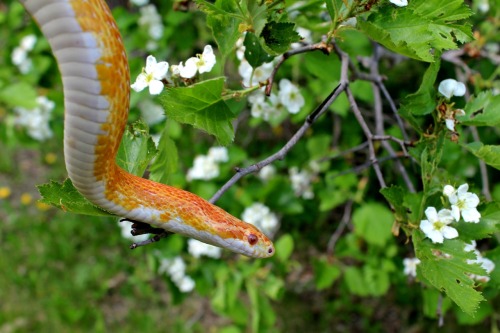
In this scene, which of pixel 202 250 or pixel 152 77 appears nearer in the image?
pixel 152 77

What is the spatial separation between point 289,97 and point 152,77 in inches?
26.0

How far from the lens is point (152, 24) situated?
3.33 metres

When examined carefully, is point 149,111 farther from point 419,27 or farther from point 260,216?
point 419,27

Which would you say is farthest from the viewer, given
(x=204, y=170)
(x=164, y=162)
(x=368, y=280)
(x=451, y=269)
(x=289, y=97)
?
(x=368, y=280)

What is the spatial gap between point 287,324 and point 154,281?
1023 mm

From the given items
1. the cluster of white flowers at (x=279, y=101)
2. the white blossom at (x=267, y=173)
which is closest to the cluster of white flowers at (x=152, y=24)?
the white blossom at (x=267, y=173)

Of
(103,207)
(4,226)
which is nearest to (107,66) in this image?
(103,207)

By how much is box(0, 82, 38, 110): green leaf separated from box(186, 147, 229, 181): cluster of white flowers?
3.10 feet

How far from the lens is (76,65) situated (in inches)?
42.0

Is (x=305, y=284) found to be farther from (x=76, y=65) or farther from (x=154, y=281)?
(x=76, y=65)

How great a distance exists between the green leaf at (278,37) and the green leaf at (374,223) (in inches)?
64.1

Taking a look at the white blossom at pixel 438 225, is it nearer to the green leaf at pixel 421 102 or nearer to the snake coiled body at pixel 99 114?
the green leaf at pixel 421 102

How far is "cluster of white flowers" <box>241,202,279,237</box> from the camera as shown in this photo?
118 inches

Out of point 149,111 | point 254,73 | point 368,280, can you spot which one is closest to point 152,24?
point 149,111
